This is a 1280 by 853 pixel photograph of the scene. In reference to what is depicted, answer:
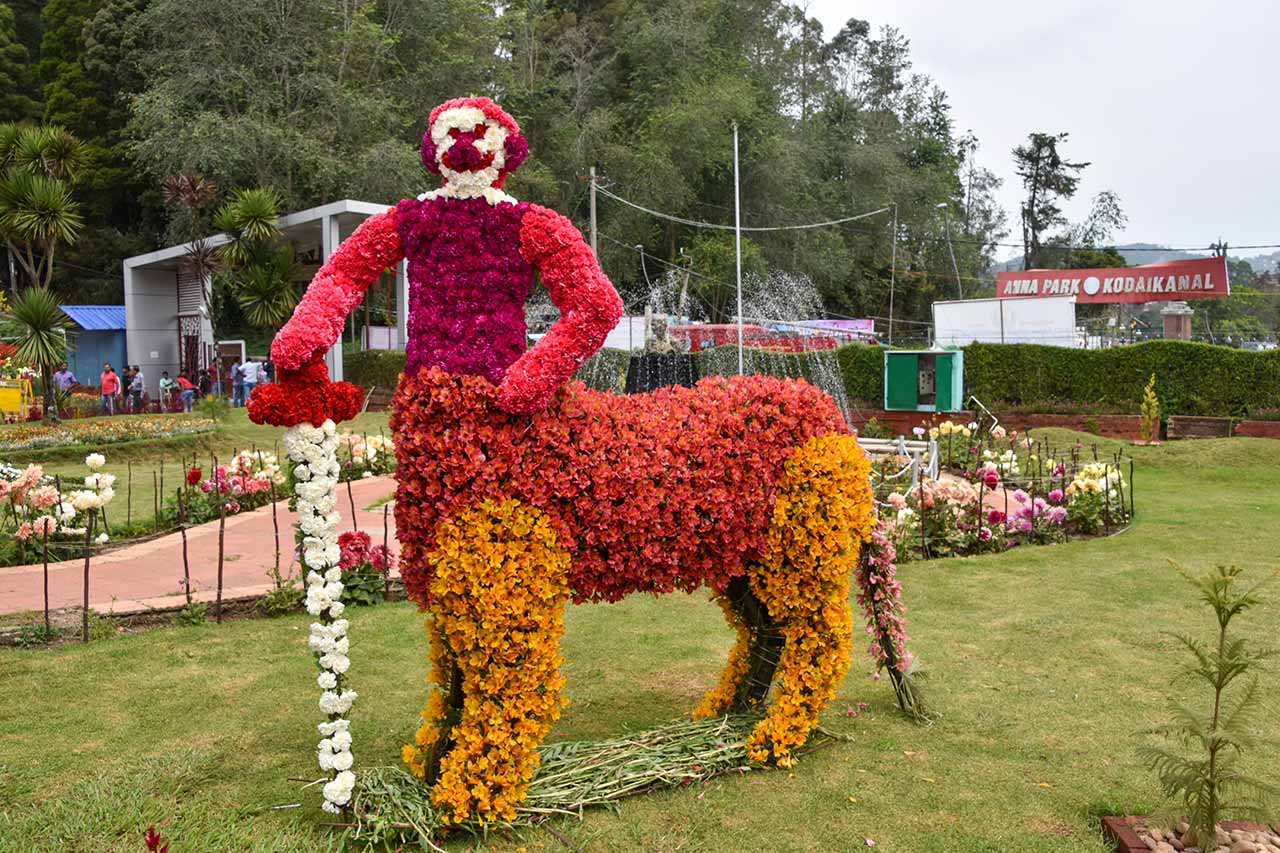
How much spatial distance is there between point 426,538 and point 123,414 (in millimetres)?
21052

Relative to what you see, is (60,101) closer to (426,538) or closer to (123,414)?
(123,414)

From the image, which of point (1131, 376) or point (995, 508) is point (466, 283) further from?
point (1131, 376)

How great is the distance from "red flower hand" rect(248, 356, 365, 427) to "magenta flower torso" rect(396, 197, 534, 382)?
0.33 meters

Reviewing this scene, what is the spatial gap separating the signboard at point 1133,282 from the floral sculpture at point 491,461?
25.8 metres

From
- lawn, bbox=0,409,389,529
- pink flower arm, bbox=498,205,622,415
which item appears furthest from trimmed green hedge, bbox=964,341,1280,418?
pink flower arm, bbox=498,205,622,415

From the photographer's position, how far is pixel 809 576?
444 centimetres

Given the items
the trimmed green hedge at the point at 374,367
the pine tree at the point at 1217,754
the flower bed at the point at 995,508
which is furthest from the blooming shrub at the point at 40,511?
the trimmed green hedge at the point at 374,367

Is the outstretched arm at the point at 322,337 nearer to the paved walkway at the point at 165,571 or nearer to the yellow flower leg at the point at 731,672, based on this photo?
the yellow flower leg at the point at 731,672

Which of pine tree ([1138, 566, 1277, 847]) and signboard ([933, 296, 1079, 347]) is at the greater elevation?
signboard ([933, 296, 1079, 347])

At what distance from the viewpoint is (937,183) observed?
155 feet

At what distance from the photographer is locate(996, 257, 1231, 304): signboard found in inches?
1103

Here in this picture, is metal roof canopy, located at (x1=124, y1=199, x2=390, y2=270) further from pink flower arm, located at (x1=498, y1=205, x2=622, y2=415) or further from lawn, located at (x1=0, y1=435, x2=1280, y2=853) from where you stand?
pink flower arm, located at (x1=498, y1=205, x2=622, y2=415)

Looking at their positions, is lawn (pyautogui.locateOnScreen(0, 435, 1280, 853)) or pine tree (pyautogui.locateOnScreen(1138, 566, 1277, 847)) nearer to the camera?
pine tree (pyautogui.locateOnScreen(1138, 566, 1277, 847))

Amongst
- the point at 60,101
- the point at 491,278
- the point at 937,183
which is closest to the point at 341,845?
the point at 491,278
